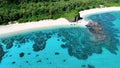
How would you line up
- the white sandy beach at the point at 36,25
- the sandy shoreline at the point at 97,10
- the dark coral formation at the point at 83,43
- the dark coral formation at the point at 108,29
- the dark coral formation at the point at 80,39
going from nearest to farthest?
the dark coral formation at the point at 83,43 → the dark coral formation at the point at 80,39 → the dark coral formation at the point at 108,29 → the white sandy beach at the point at 36,25 → the sandy shoreline at the point at 97,10

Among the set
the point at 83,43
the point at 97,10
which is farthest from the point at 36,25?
the point at 97,10

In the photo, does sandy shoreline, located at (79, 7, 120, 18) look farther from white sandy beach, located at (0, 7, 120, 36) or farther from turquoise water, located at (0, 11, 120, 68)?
turquoise water, located at (0, 11, 120, 68)

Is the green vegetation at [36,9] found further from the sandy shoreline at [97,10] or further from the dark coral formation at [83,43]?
the dark coral formation at [83,43]

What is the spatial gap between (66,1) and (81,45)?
36639mm

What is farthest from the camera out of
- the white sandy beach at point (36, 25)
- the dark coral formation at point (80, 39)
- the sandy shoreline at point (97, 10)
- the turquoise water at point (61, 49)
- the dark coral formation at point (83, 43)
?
the sandy shoreline at point (97, 10)

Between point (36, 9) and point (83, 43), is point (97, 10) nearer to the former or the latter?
Answer: point (36, 9)

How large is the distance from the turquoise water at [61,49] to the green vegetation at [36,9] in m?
9.45

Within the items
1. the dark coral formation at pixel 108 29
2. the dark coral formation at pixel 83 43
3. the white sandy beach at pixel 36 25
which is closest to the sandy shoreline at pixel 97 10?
the dark coral formation at pixel 108 29

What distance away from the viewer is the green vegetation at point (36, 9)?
77.2m

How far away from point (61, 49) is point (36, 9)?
26351 mm

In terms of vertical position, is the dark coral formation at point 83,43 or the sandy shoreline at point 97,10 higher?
the dark coral formation at point 83,43

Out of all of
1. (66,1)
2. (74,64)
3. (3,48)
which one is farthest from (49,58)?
(66,1)

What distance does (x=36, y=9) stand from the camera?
8100 centimetres

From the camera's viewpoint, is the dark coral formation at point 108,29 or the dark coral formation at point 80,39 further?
the dark coral formation at point 108,29
